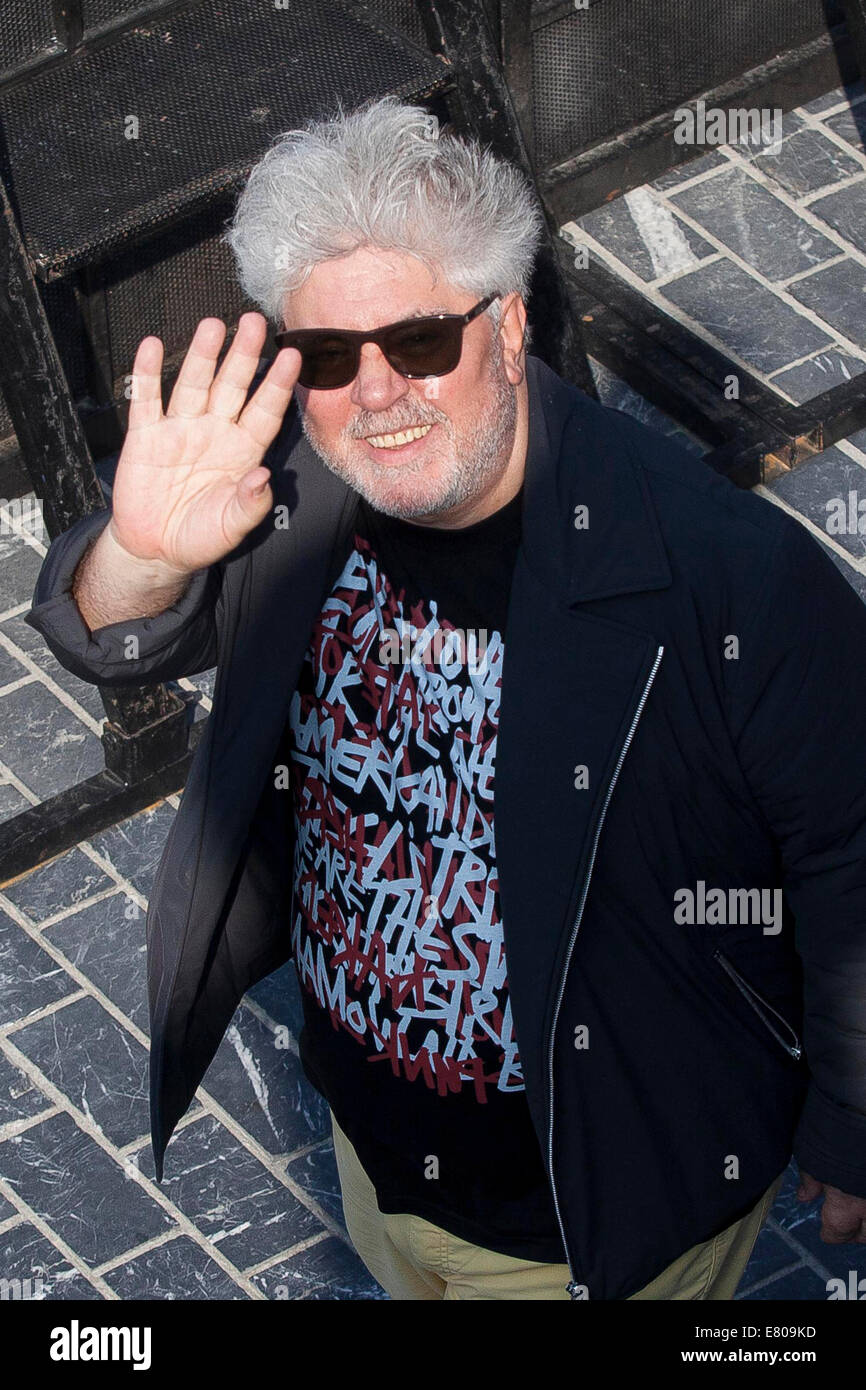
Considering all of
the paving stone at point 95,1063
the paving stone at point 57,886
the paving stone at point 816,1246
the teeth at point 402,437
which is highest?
the teeth at point 402,437

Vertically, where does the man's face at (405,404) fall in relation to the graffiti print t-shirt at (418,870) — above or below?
above

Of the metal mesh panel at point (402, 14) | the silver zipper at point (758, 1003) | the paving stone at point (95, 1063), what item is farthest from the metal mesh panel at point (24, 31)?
the silver zipper at point (758, 1003)

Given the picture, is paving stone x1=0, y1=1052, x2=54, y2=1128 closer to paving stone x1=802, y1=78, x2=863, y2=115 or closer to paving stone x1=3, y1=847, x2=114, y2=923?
paving stone x1=3, y1=847, x2=114, y2=923

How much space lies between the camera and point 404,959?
2836 millimetres

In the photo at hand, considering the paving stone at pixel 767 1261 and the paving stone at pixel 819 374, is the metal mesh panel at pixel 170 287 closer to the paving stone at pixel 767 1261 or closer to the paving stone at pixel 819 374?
the paving stone at pixel 819 374

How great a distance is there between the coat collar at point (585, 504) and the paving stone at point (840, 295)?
3.56m

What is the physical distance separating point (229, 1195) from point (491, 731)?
6.46 ft

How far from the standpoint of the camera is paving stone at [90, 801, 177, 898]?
4.97 metres

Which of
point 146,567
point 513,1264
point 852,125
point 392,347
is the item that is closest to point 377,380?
point 392,347

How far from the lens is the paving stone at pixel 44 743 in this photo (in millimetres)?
5188

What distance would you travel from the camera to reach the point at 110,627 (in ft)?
9.46

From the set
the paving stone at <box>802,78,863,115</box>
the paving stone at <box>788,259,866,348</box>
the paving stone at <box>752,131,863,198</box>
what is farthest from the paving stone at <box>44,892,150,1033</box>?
the paving stone at <box>802,78,863,115</box>
